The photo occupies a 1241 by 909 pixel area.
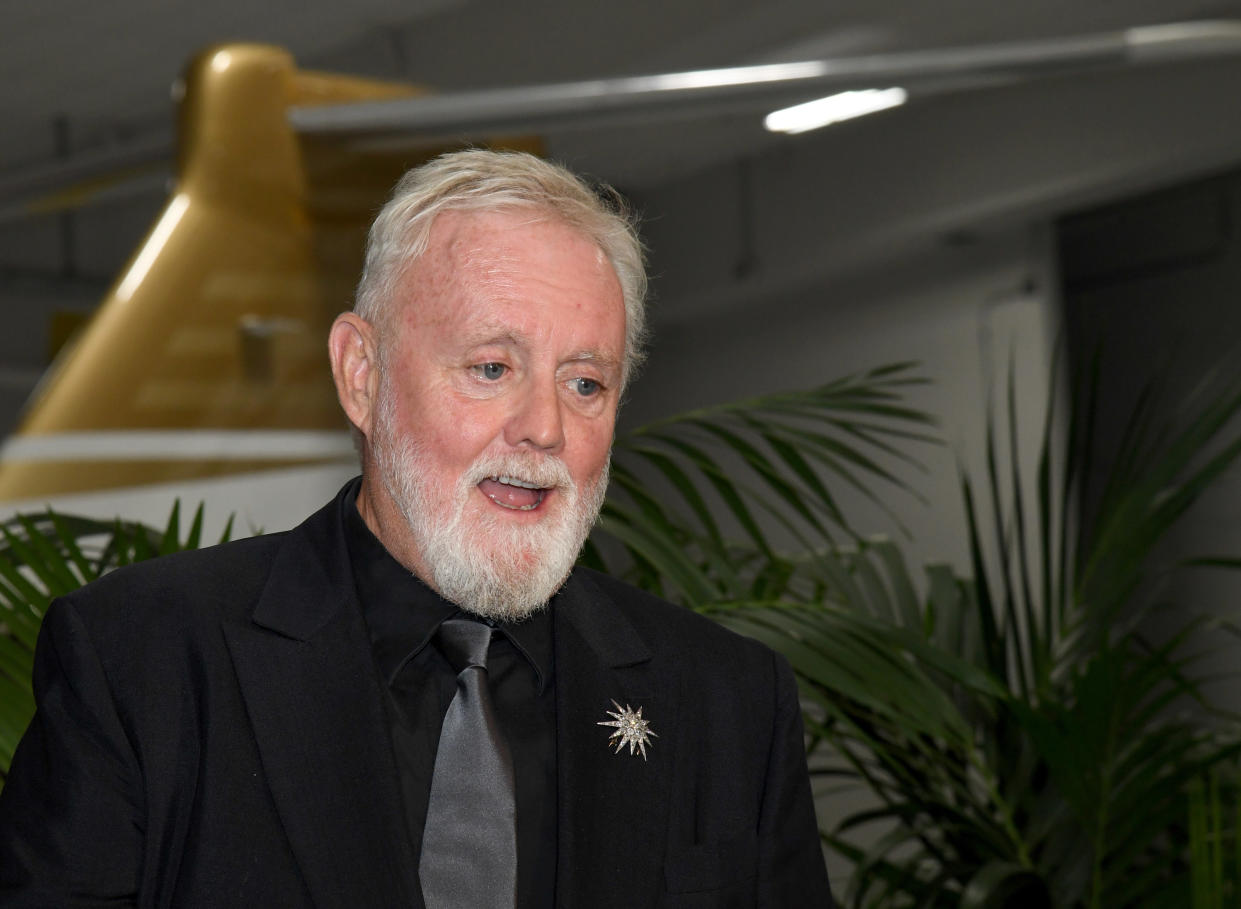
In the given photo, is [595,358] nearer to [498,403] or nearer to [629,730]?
[498,403]

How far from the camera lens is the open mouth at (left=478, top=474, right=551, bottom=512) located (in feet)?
4.05

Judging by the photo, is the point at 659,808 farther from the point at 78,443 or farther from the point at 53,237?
the point at 53,237

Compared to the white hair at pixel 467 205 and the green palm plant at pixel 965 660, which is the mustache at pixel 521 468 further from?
the green palm plant at pixel 965 660

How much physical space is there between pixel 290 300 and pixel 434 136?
0.43m

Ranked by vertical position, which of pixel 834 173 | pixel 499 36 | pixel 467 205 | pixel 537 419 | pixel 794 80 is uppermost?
pixel 499 36

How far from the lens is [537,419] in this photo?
1.19 metres

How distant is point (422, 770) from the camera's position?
118cm

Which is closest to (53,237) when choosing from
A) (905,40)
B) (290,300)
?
(905,40)

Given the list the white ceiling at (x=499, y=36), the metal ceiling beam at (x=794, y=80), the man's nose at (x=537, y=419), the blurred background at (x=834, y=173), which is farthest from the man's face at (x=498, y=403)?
the white ceiling at (x=499, y=36)

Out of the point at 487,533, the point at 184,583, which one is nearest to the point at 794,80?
the point at 487,533

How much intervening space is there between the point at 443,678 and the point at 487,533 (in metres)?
0.13

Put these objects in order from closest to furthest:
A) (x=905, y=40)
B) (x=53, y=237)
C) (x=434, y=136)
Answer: (x=434, y=136) → (x=905, y=40) → (x=53, y=237)

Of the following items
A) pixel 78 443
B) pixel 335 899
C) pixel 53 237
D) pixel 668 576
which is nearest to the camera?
pixel 335 899

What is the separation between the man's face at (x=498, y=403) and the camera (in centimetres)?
121
